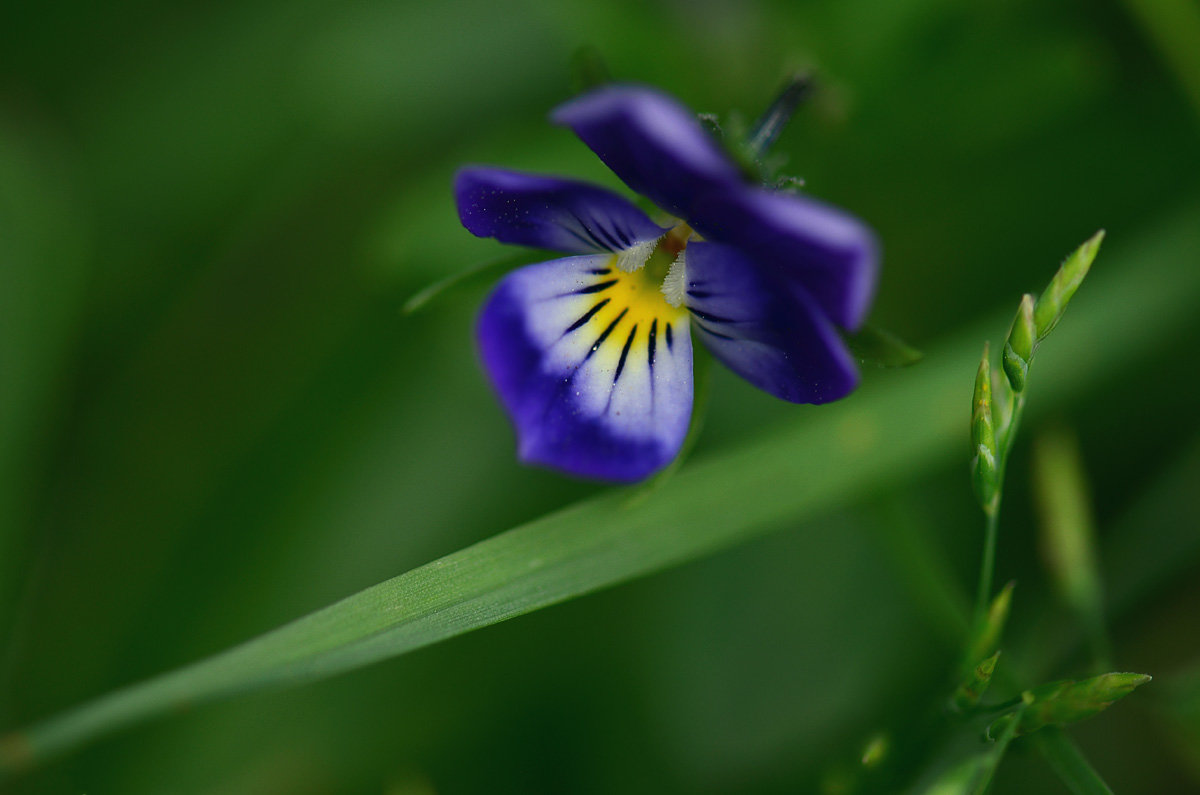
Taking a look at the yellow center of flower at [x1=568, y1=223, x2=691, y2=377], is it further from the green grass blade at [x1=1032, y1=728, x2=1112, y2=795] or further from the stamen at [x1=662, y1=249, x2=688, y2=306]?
the green grass blade at [x1=1032, y1=728, x2=1112, y2=795]

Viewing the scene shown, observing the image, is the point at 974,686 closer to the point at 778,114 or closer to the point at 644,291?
the point at 644,291

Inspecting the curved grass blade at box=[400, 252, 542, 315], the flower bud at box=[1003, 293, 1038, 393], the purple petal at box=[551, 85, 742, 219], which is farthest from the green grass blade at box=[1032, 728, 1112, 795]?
the curved grass blade at box=[400, 252, 542, 315]

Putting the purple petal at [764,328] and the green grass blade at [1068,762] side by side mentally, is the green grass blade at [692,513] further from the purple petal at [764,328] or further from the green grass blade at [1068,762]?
the green grass blade at [1068,762]

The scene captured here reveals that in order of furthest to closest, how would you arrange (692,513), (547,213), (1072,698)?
(692,513) → (547,213) → (1072,698)

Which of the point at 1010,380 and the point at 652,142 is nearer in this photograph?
the point at 652,142

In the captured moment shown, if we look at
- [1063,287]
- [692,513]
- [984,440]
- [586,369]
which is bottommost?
[984,440]

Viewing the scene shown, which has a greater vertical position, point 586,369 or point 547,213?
point 547,213

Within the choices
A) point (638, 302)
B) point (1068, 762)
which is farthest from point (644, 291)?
point (1068, 762)
